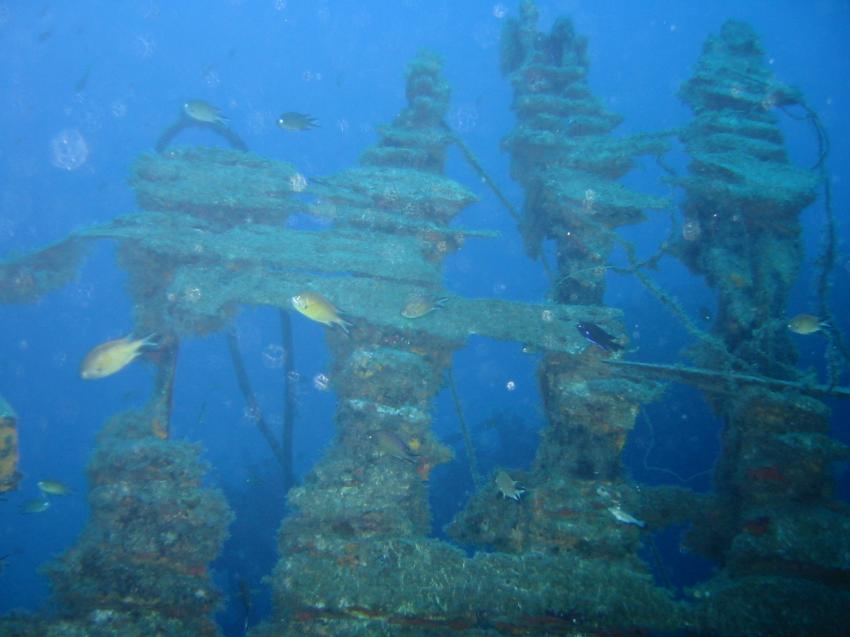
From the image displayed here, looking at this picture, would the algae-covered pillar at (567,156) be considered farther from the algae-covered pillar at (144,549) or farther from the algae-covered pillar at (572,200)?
the algae-covered pillar at (144,549)

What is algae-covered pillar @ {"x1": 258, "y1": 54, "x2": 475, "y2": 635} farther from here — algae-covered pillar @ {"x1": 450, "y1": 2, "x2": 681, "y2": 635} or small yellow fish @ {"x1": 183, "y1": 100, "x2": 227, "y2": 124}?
small yellow fish @ {"x1": 183, "y1": 100, "x2": 227, "y2": 124}

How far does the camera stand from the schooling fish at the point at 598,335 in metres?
5.48

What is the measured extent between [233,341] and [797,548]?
9.59m

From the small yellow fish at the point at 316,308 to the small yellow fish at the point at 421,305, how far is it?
0.88 meters

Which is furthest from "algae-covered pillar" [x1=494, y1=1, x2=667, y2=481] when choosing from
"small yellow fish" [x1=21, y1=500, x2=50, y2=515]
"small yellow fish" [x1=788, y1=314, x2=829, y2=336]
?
"small yellow fish" [x1=21, y1=500, x2=50, y2=515]

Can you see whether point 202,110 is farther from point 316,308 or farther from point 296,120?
point 316,308

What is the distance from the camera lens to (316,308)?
5555mm

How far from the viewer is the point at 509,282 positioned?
8512cm

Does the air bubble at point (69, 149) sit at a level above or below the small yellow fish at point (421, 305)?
above

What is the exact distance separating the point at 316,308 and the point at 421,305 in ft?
4.52

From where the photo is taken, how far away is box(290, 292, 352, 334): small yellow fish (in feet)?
17.7

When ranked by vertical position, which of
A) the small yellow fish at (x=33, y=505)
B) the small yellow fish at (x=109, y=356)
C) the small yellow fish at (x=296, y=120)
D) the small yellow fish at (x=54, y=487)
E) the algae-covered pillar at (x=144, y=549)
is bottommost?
the small yellow fish at (x=33, y=505)

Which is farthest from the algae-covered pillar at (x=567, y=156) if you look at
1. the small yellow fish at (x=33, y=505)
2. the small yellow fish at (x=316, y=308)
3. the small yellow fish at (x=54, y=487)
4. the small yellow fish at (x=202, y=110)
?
the small yellow fish at (x=33, y=505)

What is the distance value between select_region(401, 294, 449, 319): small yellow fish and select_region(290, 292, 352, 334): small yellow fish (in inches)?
34.7
